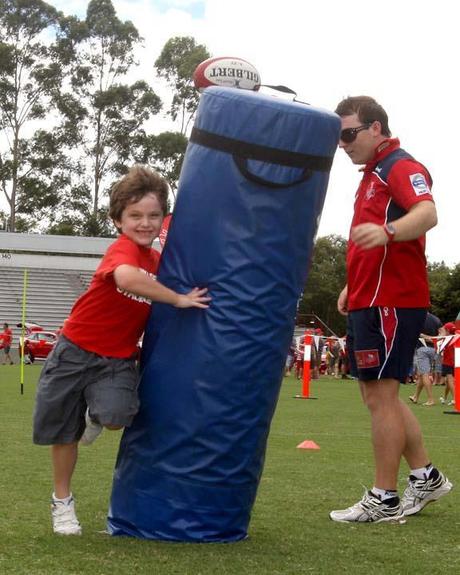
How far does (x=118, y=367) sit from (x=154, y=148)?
149ft

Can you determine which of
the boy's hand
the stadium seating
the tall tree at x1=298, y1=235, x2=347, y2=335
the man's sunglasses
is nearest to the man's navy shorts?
the man's sunglasses

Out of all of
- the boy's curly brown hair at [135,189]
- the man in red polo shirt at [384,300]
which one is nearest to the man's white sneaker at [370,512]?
the man in red polo shirt at [384,300]

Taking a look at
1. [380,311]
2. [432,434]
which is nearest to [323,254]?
[432,434]

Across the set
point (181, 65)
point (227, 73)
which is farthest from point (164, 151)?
point (227, 73)

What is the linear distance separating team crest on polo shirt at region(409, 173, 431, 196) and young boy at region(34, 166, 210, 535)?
3.68 feet

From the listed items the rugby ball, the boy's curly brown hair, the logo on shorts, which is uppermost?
the rugby ball

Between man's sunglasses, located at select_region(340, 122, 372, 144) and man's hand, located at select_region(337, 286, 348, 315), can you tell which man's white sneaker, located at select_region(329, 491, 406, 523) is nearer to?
man's hand, located at select_region(337, 286, 348, 315)

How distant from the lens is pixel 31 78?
4928 centimetres

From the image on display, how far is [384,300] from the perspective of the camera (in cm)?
456

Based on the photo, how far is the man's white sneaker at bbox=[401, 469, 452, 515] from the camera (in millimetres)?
4809

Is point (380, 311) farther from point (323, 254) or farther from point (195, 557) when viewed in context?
point (323, 254)

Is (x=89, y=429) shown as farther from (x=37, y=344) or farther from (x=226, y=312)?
(x=37, y=344)

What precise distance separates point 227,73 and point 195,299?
3421 mm

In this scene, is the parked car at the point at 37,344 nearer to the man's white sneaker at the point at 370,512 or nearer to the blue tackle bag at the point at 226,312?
the man's white sneaker at the point at 370,512
